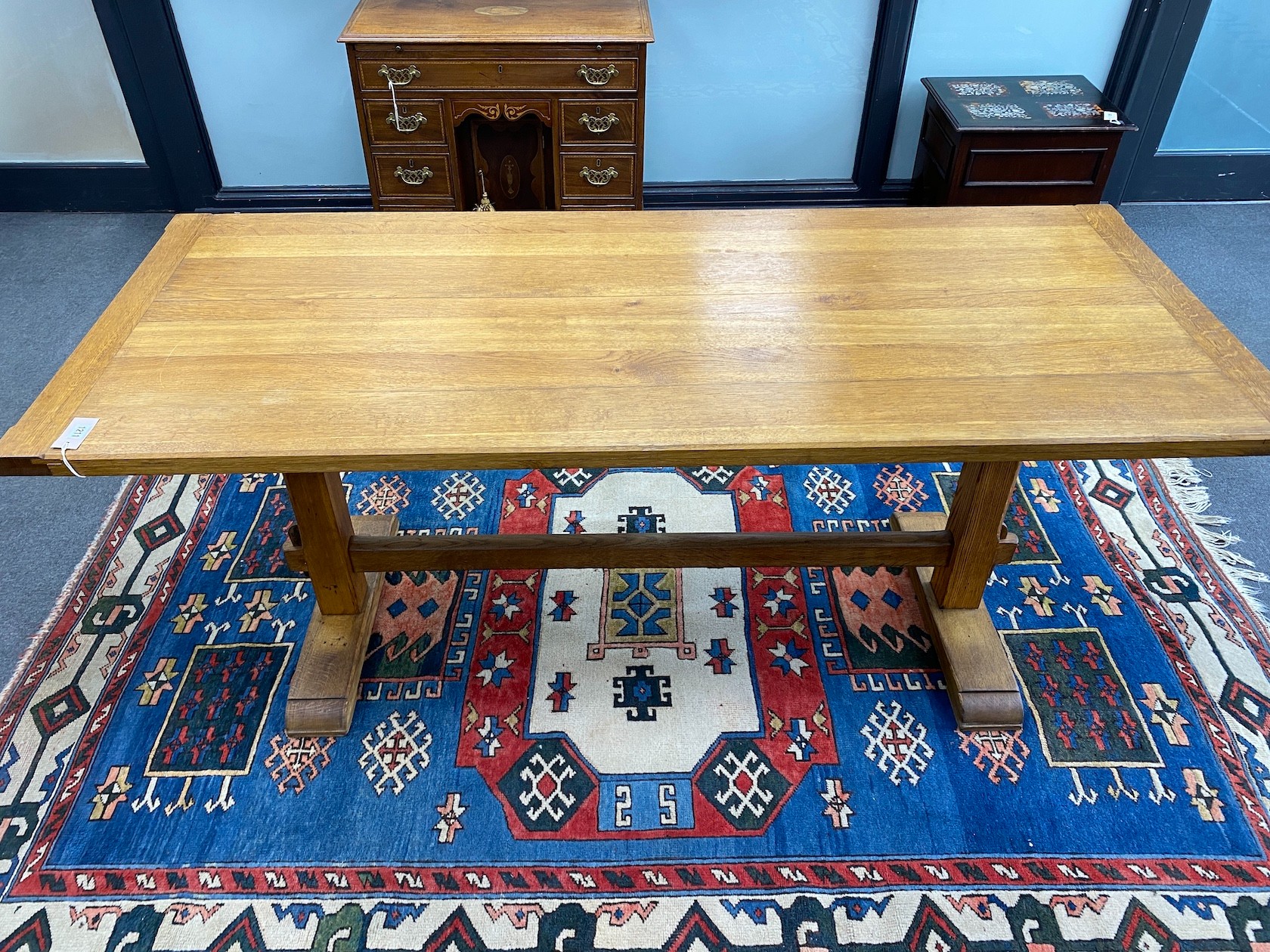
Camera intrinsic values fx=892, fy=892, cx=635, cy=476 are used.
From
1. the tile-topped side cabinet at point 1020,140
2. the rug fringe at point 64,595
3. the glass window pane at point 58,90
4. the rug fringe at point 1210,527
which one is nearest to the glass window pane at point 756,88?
the tile-topped side cabinet at point 1020,140

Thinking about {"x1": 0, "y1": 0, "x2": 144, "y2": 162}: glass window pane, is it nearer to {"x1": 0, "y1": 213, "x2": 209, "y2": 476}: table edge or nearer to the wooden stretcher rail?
{"x1": 0, "y1": 213, "x2": 209, "y2": 476}: table edge

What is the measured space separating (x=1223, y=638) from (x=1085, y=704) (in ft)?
1.31

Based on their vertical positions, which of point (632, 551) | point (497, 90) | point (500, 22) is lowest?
point (632, 551)

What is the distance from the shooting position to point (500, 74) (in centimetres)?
267

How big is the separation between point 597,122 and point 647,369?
1621mm

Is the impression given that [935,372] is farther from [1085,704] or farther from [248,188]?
[248,188]

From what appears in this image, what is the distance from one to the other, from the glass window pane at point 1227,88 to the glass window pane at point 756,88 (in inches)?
48.7

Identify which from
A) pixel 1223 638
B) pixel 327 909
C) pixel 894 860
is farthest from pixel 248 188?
pixel 1223 638

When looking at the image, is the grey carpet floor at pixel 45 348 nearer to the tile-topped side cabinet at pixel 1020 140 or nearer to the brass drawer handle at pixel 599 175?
the brass drawer handle at pixel 599 175

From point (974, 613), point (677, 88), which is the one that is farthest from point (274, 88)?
point (974, 613)

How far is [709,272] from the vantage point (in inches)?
65.4

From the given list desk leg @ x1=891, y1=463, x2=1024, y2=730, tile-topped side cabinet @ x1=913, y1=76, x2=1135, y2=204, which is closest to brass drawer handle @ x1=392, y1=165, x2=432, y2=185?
tile-topped side cabinet @ x1=913, y1=76, x2=1135, y2=204

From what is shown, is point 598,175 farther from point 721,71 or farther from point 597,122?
point 721,71

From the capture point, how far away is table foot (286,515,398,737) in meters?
1.75
